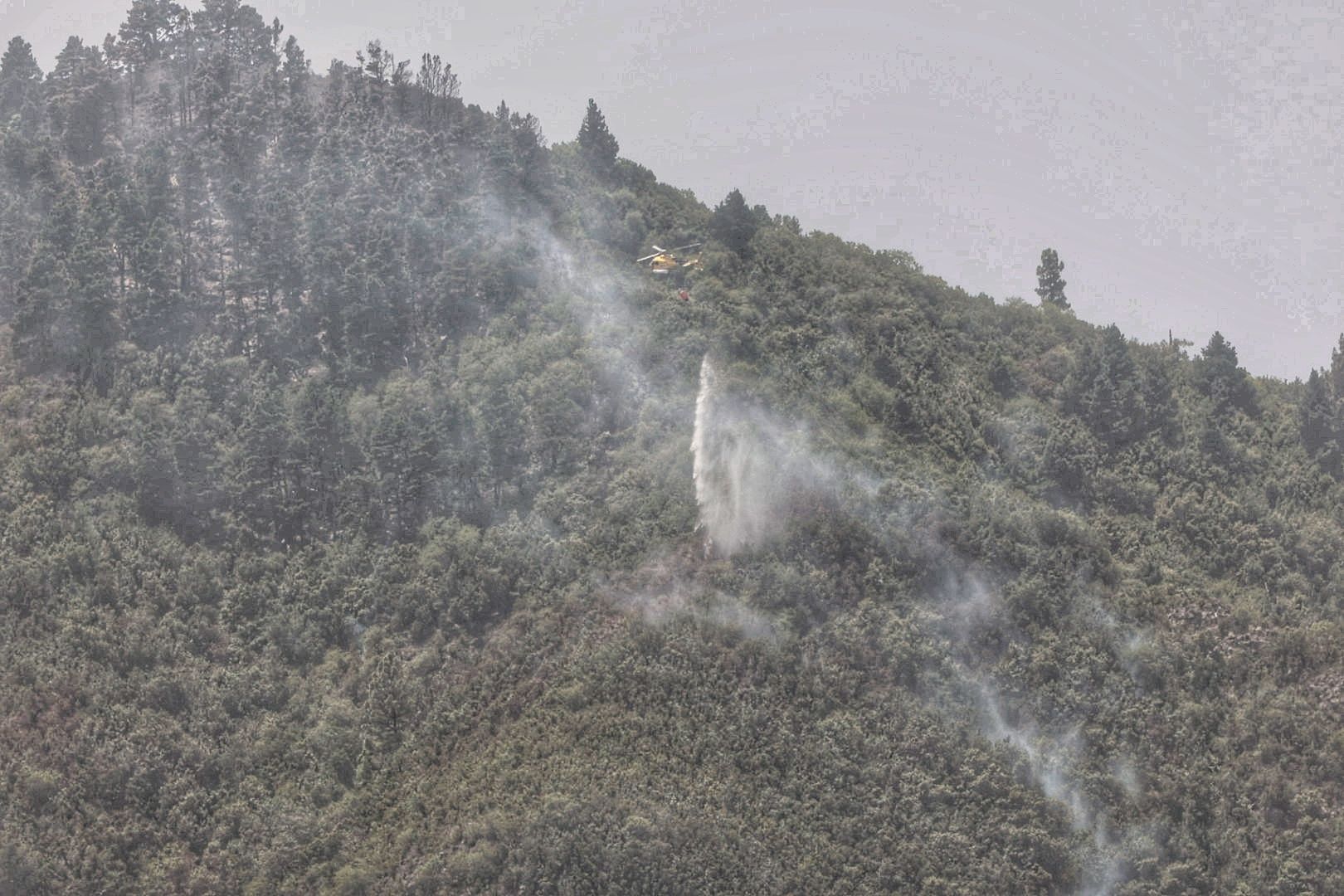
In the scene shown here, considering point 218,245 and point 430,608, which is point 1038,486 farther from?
point 218,245

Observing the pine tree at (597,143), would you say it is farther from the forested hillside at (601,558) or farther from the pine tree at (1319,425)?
the pine tree at (1319,425)

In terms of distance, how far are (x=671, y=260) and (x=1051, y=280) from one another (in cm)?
2845

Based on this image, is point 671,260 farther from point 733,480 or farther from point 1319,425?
point 1319,425

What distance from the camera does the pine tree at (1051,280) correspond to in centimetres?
13112

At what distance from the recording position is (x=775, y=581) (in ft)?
322

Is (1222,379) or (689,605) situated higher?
(1222,379)

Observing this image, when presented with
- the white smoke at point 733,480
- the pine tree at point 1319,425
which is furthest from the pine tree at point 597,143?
the pine tree at point 1319,425

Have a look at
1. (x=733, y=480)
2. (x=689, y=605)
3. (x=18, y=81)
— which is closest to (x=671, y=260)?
(x=733, y=480)

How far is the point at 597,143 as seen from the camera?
134250 mm

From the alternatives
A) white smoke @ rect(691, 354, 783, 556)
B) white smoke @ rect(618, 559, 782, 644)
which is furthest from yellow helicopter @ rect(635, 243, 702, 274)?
white smoke @ rect(618, 559, 782, 644)

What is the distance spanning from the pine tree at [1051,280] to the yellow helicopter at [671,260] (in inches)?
999

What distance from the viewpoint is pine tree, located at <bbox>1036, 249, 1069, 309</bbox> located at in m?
131

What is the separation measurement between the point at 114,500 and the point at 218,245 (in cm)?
2418

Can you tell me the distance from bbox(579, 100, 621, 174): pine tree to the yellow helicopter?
38.8ft
